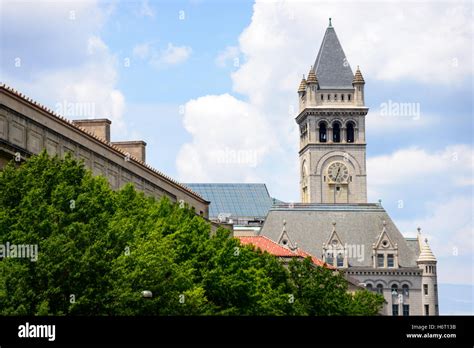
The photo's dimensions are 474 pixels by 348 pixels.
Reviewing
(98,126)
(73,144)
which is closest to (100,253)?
(73,144)

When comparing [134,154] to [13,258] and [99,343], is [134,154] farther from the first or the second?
[99,343]

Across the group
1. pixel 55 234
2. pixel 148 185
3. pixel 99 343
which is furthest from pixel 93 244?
pixel 148 185

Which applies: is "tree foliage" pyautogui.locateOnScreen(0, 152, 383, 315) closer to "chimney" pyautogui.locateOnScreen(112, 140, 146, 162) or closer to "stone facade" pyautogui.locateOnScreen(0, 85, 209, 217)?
"stone facade" pyautogui.locateOnScreen(0, 85, 209, 217)

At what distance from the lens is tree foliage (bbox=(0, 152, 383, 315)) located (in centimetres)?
4597

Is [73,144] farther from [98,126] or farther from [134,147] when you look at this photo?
[134,147]

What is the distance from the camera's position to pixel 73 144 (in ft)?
256

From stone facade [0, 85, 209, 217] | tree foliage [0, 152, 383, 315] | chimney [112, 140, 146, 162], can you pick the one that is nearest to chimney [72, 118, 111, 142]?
stone facade [0, 85, 209, 217]

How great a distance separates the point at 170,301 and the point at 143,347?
28092 mm

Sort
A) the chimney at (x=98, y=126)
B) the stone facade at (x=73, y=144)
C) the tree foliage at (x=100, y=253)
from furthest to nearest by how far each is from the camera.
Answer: the chimney at (x=98, y=126) → the stone facade at (x=73, y=144) → the tree foliage at (x=100, y=253)

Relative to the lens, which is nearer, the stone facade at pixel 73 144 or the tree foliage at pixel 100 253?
the tree foliage at pixel 100 253

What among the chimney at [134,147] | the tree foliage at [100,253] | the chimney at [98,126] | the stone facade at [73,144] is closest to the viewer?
the tree foliage at [100,253]

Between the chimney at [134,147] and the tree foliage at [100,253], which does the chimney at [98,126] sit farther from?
the tree foliage at [100,253]

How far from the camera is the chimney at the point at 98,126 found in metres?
89.9

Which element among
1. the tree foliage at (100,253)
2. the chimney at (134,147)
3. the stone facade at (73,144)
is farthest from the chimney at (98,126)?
the tree foliage at (100,253)
